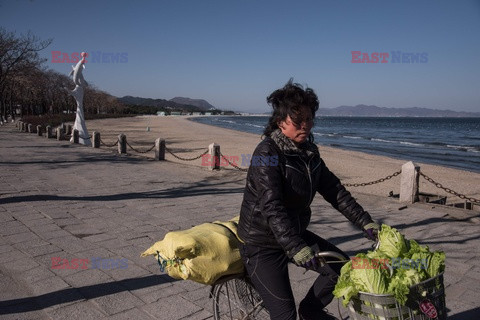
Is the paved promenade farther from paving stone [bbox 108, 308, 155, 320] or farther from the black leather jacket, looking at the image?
the black leather jacket

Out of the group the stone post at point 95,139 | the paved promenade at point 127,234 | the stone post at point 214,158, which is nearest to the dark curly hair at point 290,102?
the paved promenade at point 127,234

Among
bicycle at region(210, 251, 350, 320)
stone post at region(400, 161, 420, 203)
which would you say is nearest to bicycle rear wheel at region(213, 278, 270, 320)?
bicycle at region(210, 251, 350, 320)

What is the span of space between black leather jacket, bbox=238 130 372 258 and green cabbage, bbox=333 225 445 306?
12.1 inches

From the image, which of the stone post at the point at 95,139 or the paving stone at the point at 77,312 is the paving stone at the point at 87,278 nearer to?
the paving stone at the point at 77,312

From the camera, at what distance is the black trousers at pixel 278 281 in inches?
78.2

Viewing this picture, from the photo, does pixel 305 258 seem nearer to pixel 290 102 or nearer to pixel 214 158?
pixel 290 102

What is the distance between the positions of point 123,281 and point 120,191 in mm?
4642

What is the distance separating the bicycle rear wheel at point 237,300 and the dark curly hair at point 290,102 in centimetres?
104

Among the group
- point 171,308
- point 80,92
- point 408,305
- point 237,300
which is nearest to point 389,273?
point 408,305

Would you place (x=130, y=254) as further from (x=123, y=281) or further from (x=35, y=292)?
(x=35, y=292)

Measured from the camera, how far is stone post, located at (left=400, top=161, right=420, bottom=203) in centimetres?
754

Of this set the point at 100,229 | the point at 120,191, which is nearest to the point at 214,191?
the point at 120,191

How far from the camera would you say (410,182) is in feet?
24.9

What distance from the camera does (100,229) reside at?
543cm
